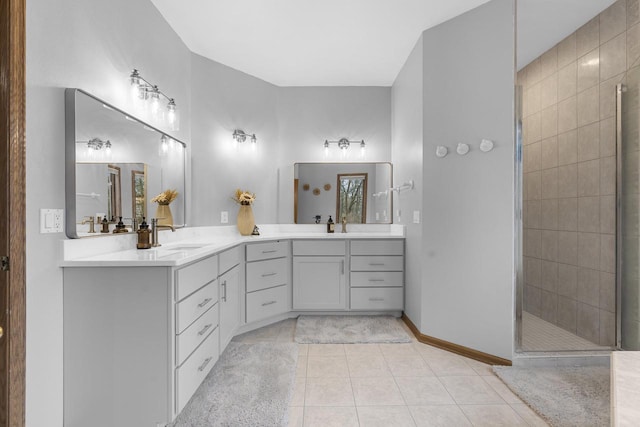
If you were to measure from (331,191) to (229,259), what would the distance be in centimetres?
168

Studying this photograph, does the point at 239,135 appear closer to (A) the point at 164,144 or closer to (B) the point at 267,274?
(A) the point at 164,144

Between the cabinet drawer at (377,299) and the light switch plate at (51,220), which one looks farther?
the cabinet drawer at (377,299)

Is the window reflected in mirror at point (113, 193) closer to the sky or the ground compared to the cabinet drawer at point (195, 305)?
closer to the sky

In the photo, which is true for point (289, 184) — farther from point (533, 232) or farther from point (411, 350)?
point (533, 232)

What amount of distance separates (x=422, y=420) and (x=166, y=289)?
1.47 m

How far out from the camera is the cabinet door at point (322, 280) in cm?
333

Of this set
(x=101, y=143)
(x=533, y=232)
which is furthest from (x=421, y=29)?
(x=101, y=143)

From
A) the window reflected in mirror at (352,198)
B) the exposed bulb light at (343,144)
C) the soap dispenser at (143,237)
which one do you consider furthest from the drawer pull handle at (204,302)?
the exposed bulb light at (343,144)

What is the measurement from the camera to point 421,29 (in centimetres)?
274

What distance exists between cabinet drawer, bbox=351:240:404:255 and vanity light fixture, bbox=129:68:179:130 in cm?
193

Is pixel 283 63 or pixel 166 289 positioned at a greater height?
pixel 283 63

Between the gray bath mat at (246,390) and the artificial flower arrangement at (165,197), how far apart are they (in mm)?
1236

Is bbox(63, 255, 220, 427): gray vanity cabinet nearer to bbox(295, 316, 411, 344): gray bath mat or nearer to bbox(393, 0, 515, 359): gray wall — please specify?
bbox(295, 316, 411, 344): gray bath mat

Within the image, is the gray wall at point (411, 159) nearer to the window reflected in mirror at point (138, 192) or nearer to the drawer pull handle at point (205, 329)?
the drawer pull handle at point (205, 329)
